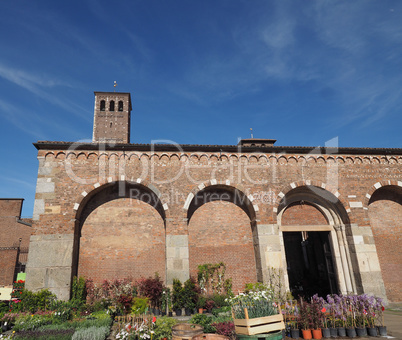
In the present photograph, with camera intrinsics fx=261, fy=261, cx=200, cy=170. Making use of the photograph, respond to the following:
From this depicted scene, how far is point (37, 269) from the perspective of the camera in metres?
10.4

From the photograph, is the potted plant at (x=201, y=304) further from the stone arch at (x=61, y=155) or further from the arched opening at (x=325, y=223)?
the stone arch at (x=61, y=155)

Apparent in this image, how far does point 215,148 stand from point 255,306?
8.12 m

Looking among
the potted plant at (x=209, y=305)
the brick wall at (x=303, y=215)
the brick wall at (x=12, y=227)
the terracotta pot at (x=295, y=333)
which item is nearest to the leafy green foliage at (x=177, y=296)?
the potted plant at (x=209, y=305)

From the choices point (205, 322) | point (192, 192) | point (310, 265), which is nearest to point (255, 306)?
point (205, 322)

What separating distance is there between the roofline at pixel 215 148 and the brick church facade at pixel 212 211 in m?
0.05

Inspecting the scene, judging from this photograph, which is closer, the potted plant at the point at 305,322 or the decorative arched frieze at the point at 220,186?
the potted plant at the point at 305,322

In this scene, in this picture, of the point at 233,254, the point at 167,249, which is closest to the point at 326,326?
the point at 233,254

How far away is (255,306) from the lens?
229 inches

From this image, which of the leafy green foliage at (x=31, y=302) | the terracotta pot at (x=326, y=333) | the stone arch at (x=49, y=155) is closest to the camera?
the terracotta pot at (x=326, y=333)

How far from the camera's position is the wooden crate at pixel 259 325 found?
5166 mm

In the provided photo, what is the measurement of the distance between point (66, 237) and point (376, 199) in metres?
15.0

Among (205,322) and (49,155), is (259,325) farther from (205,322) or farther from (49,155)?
(49,155)

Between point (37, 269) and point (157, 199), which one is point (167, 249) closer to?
point (157, 199)

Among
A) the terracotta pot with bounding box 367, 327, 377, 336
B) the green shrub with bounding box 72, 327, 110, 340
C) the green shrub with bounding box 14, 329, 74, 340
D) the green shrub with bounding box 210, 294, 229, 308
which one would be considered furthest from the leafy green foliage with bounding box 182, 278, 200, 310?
the terracotta pot with bounding box 367, 327, 377, 336
